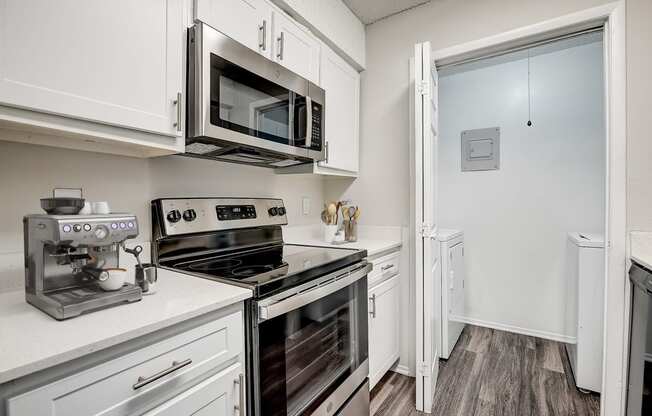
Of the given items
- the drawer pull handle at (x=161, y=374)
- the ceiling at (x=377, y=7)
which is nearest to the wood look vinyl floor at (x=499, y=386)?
the drawer pull handle at (x=161, y=374)

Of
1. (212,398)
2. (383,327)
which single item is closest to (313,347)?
(212,398)

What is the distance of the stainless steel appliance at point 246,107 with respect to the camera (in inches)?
45.0

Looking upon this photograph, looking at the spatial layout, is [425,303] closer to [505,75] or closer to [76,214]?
[76,214]

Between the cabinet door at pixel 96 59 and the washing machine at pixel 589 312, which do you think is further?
the washing machine at pixel 589 312

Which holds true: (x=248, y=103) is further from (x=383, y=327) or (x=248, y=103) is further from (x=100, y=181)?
(x=383, y=327)

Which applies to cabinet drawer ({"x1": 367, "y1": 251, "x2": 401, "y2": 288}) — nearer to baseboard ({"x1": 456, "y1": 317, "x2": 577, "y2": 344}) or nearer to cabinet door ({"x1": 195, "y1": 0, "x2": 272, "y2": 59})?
baseboard ({"x1": 456, "y1": 317, "x2": 577, "y2": 344})

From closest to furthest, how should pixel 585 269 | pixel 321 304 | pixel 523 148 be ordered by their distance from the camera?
1. pixel 321 304
2. pixel 585 269
3. pixel 523 148

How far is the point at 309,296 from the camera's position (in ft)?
3.85

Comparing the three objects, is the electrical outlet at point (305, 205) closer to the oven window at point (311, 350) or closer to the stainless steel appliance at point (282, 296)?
the stainless steel appliance at point (282, 296)

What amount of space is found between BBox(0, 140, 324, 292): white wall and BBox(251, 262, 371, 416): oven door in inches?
27.8

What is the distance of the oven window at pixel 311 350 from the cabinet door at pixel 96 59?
2.61 feet

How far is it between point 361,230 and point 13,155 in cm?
185

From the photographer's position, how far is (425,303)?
1750 mm

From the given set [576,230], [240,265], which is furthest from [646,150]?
[240,265]
